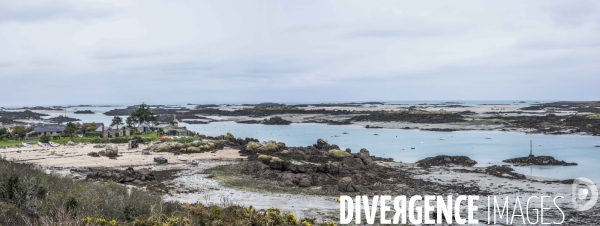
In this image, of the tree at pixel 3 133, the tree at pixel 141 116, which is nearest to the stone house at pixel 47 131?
the tree at pixel 3 133

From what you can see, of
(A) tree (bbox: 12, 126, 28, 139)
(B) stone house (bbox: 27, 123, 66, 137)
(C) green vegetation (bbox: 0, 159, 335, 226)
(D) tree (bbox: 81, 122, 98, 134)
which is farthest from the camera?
(D) tree (bbox: 81, 122, 98, 134)

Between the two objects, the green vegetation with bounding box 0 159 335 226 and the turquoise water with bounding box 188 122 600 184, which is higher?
the green vegetation with bounding box 0 159 335 226

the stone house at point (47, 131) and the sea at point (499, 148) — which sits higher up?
the stone house at point (47, 131)

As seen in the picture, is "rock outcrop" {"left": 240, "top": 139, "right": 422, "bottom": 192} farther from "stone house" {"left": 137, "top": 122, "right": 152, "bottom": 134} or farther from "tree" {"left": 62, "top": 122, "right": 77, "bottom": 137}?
"stone house" {"left": 137, "top": 122, "right": 152, "bottom": 134}

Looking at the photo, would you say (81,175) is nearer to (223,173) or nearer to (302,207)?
(223,173)

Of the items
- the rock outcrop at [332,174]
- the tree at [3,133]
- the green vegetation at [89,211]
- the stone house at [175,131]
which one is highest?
the green vegetation at [89,211]

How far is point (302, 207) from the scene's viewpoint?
→ 16297 millimetres

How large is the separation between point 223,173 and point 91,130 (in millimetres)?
25679

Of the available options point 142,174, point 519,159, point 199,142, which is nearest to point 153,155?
point 199,142

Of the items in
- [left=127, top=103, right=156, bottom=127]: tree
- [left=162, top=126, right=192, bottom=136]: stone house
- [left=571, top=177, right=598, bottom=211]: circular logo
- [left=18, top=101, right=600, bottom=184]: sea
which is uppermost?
[left=127, top=103, right=156, bottom=127]: tree

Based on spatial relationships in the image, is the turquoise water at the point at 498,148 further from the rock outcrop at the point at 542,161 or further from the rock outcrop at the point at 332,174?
the rock outcrop at the point at 332,174

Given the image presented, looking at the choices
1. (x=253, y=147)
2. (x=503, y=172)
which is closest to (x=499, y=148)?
(x=503, y=172)

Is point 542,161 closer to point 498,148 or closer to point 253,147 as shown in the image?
point 498,148

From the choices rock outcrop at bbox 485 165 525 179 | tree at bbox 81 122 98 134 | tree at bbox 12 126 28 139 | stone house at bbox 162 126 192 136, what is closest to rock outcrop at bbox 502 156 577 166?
rock outcrop at bbox 485 165 525 179
